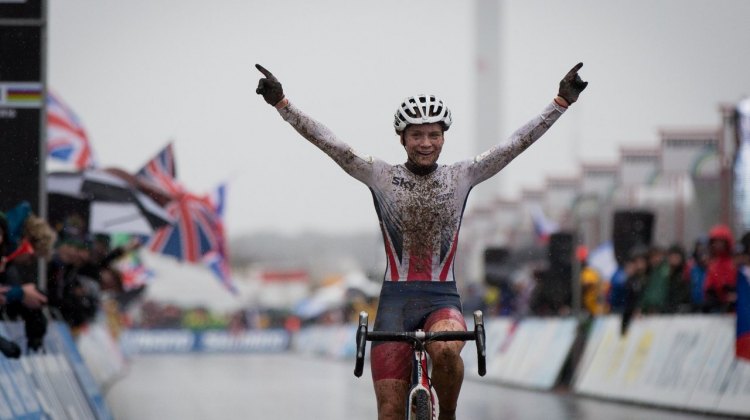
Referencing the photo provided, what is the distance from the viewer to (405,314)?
8445mm

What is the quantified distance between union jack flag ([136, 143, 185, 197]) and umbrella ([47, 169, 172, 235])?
5.50 feet

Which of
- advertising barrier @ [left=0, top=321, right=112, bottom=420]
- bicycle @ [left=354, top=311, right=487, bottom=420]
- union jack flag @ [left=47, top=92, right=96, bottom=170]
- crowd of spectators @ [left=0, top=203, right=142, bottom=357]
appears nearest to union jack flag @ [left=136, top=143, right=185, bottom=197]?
union jack flag @ [left=47, top=92, right=96, bottom=170]

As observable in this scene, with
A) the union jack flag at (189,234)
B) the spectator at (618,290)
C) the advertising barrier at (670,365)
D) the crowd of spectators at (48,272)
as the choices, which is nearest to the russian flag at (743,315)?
the advertising barrier at (670,365)

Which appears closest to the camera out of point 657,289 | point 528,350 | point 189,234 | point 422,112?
point 422,112

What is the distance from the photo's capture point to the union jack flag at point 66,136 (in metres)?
22.1

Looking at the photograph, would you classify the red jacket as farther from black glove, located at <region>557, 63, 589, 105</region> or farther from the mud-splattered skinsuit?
the mud-splattered skinsuit

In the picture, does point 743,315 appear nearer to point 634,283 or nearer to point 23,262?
point 634,283

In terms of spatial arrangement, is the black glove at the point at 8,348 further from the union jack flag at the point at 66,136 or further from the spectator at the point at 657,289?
the union jack flag at the point at 66,136

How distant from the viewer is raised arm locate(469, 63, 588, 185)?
875 centimetres

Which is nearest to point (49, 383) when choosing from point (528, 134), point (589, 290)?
point (528, 134)

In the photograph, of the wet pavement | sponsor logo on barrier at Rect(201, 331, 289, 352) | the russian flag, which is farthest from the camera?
sponsor logo on barrier at Rect(201, 331, 289, 352)

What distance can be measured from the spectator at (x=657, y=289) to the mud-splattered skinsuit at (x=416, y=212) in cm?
1157

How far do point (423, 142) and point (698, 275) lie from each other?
10.9 meters

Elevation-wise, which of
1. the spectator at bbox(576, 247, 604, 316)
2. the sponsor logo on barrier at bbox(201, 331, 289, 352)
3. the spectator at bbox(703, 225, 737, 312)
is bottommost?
the sponsor logo on barrier at bbox(201, 331, 289, 352)
